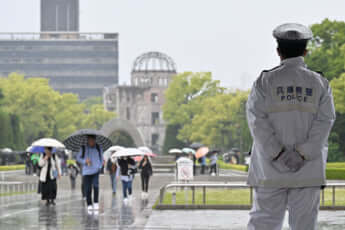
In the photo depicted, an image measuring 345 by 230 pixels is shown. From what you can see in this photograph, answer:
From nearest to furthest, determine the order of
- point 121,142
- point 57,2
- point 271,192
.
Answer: point 271,192 < point 121,142 < point 57,2

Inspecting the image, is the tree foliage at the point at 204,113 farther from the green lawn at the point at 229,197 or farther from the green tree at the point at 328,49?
the green lawn at the point at 229,197

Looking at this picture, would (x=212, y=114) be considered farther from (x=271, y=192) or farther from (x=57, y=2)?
(x=57, y=2)

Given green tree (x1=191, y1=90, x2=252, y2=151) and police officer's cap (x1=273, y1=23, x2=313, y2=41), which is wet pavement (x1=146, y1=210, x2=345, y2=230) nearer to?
police officer's cap (x1=273, y1=23, x2=313, y2=41)

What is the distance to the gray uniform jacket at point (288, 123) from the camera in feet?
17.1

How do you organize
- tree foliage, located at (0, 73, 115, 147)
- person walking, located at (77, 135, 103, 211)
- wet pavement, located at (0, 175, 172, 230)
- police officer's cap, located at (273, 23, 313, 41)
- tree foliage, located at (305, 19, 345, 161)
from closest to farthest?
police officer's cap, located at (273, 23, 313, 41), wet pavement, located at (0, 175, 172, 230), person walking, located at (77, 135, 103, 211), tree foliage, located at (305, 19, 345, 161), tree foliage, located at (0, 73, 115, 147)

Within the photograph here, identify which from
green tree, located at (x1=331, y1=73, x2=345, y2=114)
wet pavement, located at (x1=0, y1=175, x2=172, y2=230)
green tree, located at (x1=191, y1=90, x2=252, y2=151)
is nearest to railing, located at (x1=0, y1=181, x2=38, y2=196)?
wet pavement, located at (x1=0, y1=175, x2=172, y2=230)

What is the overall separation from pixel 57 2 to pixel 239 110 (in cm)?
13665

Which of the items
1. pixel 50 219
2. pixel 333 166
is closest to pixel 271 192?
pixel 50 219

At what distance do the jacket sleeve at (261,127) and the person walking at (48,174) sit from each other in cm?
1188

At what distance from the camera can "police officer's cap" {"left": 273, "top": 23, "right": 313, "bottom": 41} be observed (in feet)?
17.9

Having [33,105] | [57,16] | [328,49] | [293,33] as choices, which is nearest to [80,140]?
[293,33]

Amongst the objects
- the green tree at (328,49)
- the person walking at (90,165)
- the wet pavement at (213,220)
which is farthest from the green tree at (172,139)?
the wet pavement at (213,220)

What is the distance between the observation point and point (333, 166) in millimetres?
30109

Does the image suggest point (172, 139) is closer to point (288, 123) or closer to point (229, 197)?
point (229, 197)
